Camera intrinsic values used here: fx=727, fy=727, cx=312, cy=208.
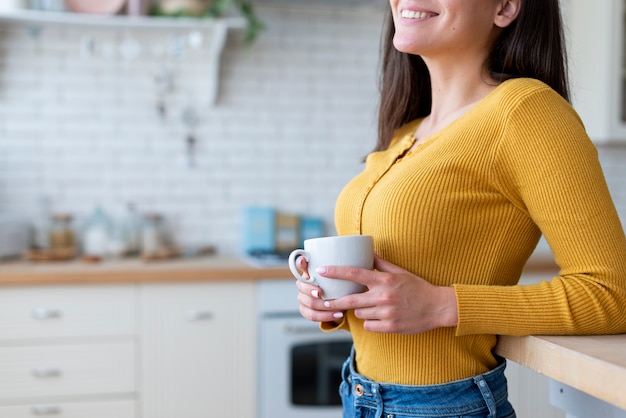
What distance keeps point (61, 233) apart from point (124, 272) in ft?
2.09

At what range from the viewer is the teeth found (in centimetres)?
115

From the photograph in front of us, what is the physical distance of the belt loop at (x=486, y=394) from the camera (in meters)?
1.04

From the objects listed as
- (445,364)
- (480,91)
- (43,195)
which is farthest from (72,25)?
(445,364)

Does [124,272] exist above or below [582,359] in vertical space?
below

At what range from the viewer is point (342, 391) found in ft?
3.96

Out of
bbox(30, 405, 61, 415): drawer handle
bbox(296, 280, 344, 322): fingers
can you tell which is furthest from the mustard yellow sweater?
bbox(30, 405, 61, 415): drawer handle

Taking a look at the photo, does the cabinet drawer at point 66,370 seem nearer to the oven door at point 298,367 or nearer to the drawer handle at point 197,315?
the drawer handle at point 197,315

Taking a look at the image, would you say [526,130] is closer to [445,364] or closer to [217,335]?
[445,364]

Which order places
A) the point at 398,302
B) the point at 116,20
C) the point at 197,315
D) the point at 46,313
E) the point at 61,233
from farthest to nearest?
1. the point at 61,233
2. the point at 116,20
3. the point at 197,315
4. the point at 46,313
5. the point at 398,302

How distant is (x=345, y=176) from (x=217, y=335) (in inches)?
42.8

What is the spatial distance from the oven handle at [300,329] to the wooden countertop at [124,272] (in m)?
0.19

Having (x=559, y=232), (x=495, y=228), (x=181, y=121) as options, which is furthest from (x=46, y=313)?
(x=559, y=232)

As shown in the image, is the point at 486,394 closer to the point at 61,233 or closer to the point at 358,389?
the point at 358,389

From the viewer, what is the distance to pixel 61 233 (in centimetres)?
308
